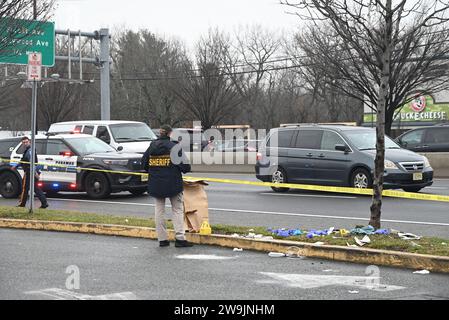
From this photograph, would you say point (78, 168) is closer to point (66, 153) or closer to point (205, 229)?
point (66, 153)

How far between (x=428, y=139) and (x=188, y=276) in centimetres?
1864

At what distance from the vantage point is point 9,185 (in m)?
18.8

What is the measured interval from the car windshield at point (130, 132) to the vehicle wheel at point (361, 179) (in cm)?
785

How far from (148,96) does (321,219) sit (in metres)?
36.5

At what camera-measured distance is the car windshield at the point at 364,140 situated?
1748cm

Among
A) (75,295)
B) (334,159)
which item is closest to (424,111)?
(334,159)

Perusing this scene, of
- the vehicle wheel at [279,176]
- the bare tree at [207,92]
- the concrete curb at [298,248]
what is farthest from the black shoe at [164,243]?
the bare tree at [207,92]

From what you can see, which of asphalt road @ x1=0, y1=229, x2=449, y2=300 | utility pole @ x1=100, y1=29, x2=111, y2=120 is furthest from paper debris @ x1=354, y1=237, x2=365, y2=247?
utility pole @ x1=100, y1=29, x2=111, y2=120

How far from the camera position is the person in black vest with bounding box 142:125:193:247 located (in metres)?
9.90

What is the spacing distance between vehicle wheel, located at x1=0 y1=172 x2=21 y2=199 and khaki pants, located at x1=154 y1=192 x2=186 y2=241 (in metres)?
9.65

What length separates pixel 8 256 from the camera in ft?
30.6

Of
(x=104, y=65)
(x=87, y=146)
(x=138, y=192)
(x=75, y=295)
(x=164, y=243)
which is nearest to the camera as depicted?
(x=75, y=295)
